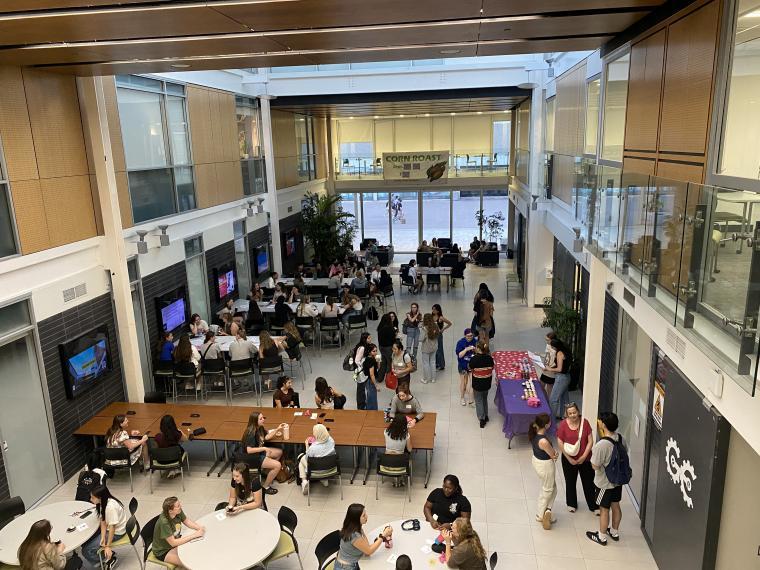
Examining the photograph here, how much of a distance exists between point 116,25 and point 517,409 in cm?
677

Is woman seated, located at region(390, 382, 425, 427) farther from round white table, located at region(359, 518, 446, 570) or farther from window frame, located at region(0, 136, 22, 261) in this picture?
window frame, located at region(0, 136, 22, 261)

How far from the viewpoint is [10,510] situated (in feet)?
20.5

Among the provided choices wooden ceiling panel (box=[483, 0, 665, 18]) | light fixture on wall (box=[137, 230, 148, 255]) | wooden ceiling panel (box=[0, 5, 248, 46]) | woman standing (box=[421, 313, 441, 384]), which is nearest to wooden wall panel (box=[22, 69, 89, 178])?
light fixture on wall (box=[137, 230, 148, 255])

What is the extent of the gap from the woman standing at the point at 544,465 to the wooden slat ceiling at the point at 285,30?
420 centimetres

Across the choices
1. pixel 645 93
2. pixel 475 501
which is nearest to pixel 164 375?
pixel 475 501

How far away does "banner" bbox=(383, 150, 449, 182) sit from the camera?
20.6m

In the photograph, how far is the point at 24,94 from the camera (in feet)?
24.2

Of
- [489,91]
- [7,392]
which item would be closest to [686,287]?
[7,392]

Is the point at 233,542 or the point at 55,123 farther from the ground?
the point at 55,123

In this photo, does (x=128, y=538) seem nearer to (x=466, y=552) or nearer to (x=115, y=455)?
(x=115, y=455)

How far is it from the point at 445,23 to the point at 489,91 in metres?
10.3

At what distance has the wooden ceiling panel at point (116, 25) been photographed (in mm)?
4816

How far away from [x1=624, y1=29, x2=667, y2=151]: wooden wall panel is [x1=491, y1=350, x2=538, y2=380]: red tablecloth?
3.99m

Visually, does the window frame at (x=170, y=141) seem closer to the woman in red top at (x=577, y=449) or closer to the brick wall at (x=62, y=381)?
the brick wall at (x=62, y=381)
